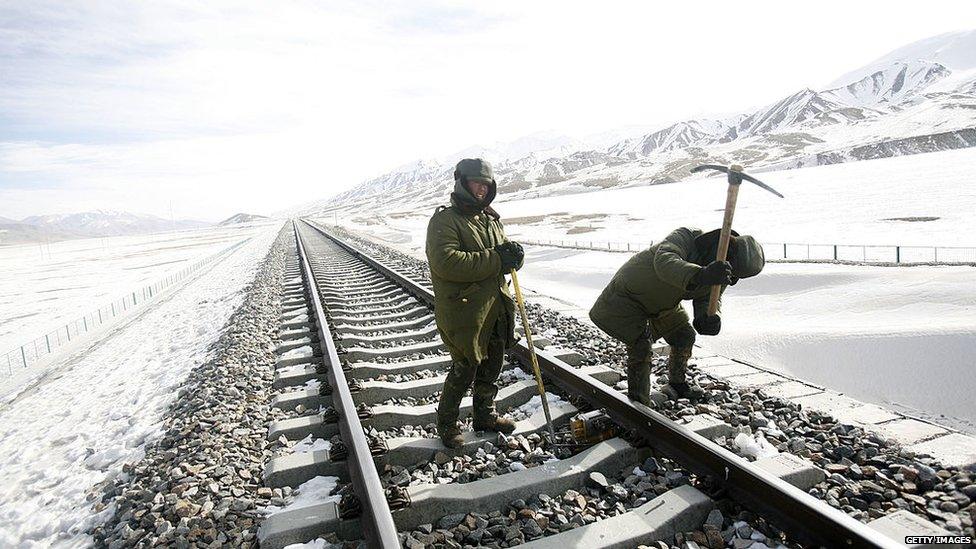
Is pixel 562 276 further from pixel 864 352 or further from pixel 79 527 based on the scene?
pixel 79 527

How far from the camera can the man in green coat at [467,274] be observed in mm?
3637

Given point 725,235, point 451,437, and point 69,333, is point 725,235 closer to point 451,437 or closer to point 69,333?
point 451,437

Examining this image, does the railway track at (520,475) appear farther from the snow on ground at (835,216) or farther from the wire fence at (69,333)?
the snow on ground at (835,216)

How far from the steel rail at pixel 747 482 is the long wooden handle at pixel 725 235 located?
0.84m

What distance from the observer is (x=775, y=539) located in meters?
2.75

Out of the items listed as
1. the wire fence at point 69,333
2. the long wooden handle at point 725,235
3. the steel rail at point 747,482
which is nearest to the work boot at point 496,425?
the steel rail at point 747,482

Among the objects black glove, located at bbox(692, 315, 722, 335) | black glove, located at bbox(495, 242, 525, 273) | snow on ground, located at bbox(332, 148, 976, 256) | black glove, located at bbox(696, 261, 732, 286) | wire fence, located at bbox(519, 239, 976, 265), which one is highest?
black glove, located at bbox(495, 242, 525, 273)

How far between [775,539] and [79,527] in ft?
13.1

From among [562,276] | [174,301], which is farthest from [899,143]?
[174,301]

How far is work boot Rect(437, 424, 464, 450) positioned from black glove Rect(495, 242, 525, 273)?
3.72 feet

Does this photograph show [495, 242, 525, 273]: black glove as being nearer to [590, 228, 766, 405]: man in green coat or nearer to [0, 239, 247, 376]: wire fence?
[590, 228, 766, 405]: man in green coat

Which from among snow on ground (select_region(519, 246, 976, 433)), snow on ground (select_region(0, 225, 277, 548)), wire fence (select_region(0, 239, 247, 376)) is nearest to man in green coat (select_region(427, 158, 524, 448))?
snow on ground (select_region(0, 225, 277, 548))

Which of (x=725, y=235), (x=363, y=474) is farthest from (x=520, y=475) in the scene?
(x=725, y=235)

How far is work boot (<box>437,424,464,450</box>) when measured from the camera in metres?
3.80
